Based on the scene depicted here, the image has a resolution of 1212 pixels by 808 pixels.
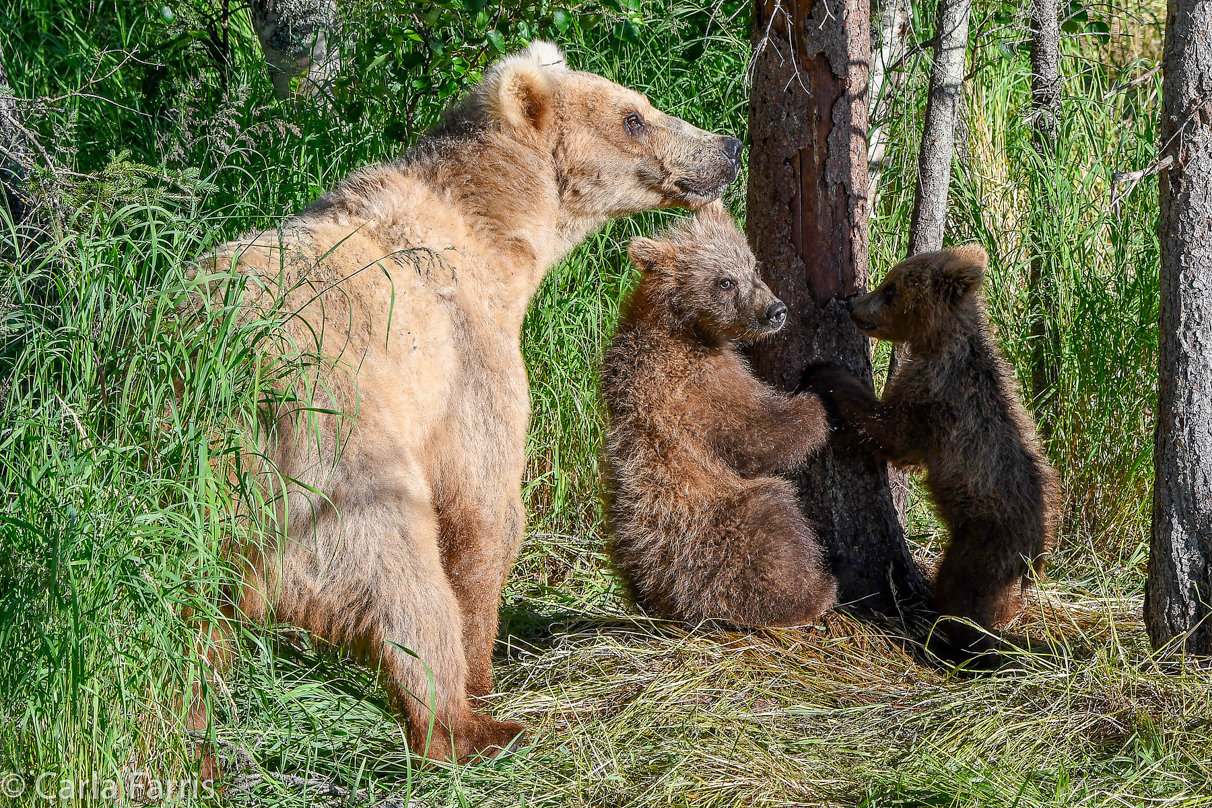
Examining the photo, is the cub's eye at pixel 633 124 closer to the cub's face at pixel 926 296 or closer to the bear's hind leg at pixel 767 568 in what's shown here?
the cub's face at pixel 926 296

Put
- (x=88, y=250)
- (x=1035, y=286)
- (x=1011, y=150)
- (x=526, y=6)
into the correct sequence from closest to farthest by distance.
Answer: (x=88, y=250), (x=526, y=6), (x=1035, y=286), (x=1011, y=150)

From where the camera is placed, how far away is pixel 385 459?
10.5ft

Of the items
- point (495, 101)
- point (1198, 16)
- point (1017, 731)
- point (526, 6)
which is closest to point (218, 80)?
point (526, 6)

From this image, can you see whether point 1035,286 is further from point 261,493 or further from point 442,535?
point 261,493

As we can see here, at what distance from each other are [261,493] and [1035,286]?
4604 mm

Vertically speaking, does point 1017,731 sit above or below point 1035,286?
below

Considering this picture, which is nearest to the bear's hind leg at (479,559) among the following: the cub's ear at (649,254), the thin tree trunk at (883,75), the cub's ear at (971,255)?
the cub's ear at (649,254)

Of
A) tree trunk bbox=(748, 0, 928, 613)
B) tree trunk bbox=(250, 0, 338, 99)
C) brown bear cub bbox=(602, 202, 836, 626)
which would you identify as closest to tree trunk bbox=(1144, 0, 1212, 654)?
tree trunk bbox=(748, 0, 928, 613)

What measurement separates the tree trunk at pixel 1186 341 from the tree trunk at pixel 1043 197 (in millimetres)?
1826

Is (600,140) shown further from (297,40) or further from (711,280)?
(297,40)

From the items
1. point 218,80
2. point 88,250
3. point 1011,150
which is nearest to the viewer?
point 88,250

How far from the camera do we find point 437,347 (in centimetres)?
349

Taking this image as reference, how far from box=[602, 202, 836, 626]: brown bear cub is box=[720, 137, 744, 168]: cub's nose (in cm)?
47

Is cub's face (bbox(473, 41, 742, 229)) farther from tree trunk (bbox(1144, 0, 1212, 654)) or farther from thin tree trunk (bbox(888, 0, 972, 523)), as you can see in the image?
tree trunk (bbox(1144, 0, 1212, 654))
